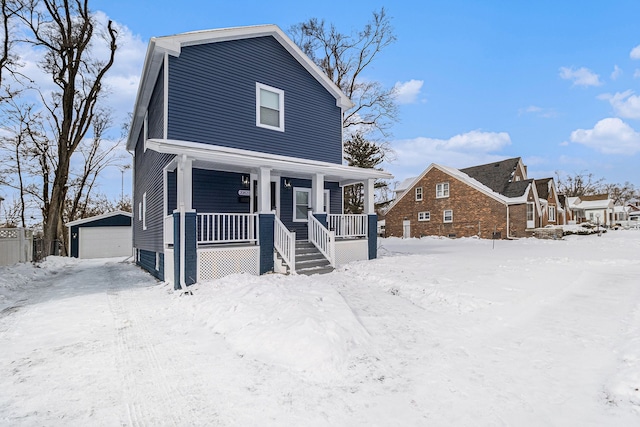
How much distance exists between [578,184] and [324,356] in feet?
225

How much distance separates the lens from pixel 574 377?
371cm

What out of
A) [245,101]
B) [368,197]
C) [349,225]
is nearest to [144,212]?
[245,101]

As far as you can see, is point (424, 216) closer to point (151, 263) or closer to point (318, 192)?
point (318, 192)

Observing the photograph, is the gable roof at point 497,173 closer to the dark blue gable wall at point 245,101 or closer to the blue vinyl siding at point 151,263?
the dark blue gable wall at point 245,101

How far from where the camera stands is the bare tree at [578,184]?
2212 inches

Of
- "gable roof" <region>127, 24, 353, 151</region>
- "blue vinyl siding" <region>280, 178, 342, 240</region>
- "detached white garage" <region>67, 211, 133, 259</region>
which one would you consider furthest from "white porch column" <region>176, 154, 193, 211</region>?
"detached white garage" <region>67, 211, 133, 259</region>

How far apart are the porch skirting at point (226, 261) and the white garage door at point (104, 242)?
1805 centimetres

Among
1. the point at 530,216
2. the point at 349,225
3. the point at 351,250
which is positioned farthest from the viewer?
the point at 530,216

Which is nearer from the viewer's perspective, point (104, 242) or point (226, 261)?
point (226, 261)

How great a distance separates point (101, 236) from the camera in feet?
73.4

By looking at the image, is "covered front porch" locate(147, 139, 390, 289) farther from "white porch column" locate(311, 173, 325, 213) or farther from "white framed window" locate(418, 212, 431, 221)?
"white framed window" locate(418, 212, 431, 221)

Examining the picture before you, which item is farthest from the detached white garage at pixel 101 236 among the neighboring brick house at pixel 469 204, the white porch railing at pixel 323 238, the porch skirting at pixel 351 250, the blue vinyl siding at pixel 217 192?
the neighboring brick house at pixel 469 204

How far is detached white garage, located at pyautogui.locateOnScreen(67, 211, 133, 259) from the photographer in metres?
21.9

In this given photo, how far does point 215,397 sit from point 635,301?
7.98 m
